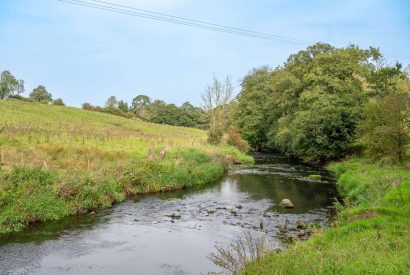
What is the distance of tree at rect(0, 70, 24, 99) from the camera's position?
11044cm

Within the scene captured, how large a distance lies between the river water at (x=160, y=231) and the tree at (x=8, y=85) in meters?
101

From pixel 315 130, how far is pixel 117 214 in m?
29.5

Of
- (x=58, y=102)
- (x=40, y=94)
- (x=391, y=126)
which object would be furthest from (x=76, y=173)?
(x=40, y=94)

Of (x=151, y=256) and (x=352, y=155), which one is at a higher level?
(x=352, y=155)

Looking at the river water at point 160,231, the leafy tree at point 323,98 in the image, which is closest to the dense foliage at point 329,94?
the leafy tree at point 323,98

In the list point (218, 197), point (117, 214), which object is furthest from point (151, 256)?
point (218, 197)

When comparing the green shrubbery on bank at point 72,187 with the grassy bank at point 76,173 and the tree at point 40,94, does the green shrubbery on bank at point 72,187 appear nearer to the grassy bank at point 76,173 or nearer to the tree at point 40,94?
the grassy bank at point 76,173

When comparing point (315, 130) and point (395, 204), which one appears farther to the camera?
point (315, 130)

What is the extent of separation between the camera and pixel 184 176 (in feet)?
99.8

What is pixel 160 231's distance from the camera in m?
18.2

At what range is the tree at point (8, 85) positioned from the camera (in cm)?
11044

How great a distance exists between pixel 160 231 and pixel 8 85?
367 ft

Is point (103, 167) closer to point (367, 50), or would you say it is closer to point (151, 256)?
point (151, 256)

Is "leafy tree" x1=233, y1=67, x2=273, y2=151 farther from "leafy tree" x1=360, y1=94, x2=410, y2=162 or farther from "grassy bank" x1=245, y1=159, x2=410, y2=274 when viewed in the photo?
"grassy bank" x1=245, y1=159, x2=410, y2=274
